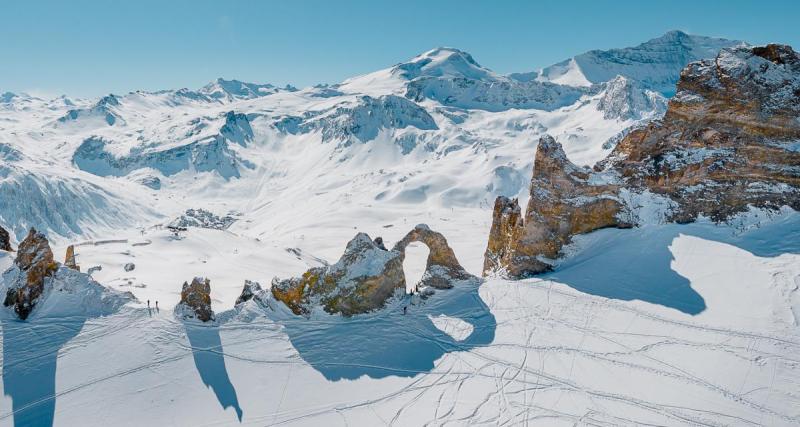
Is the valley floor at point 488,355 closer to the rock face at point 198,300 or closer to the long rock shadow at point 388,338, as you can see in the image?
the long rock shadow at point 388,338

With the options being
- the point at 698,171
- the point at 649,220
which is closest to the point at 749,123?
the point at 698,171

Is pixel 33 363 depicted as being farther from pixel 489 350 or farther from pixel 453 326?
pixel 489 350

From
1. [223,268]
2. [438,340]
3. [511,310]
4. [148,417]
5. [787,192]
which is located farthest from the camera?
[223,268]

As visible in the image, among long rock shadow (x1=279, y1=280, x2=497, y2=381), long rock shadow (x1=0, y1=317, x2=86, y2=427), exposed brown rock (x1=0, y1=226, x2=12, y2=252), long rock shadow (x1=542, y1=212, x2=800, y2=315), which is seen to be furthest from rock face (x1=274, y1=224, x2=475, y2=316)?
exposed brown rock (x1=0, y1=226, x2=12, y2=252)

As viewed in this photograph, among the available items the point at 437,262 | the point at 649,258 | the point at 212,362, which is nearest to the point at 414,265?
the point at 437,262

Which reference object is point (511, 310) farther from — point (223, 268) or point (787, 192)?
point (223, 268)

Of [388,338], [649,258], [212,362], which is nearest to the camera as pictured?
[212,362]
